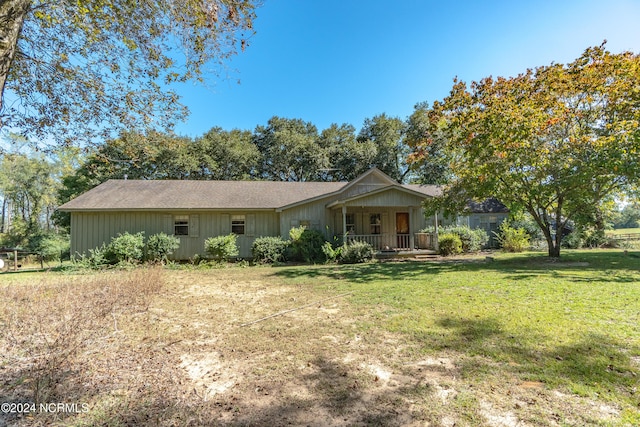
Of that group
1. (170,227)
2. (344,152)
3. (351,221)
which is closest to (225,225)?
(170,227)

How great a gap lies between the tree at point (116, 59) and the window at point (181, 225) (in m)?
10.3

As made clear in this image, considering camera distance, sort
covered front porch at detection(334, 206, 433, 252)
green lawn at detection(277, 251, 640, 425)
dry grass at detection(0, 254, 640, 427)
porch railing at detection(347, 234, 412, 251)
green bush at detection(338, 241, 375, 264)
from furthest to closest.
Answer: covered front porch at detection(334, 206, 433, 252) → porch railing at detection(347, 234, 412, 251) → green bush at detection(338, 241, 375, 264) → green lawn at detection(277, 251, 640, 425) → dry grass at detection(0, 254, 640, 427)

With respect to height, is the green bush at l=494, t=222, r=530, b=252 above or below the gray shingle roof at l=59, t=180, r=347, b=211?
below

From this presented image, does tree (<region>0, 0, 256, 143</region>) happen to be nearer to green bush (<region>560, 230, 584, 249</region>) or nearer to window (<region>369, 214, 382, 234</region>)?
window (<region>369, 214, 382, 234</region>)

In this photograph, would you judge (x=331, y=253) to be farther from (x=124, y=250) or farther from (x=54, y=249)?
(x=54, y=249)

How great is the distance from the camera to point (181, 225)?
16.5 meters

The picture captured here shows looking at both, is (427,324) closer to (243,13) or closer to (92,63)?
(243,13)

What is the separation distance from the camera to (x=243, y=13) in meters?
5.70

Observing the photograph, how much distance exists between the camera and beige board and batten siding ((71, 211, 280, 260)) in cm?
1538

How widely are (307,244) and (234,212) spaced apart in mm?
4748

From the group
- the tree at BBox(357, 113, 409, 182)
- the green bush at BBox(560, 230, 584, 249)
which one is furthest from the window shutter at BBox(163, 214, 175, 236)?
the green bush at BBox(560, 230, 584, 249)

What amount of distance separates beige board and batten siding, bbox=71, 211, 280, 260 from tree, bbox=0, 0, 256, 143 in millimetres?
10281

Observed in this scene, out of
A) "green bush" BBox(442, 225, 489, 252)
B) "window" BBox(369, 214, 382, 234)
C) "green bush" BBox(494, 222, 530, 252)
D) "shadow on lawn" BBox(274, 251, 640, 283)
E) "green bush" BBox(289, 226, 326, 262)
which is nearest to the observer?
"shadow on lawn" BBox(274, 251, 640, 283)

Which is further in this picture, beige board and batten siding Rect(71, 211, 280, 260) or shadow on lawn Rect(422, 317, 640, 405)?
beige board and batten siding Rect(71, 211, 280, 260)
